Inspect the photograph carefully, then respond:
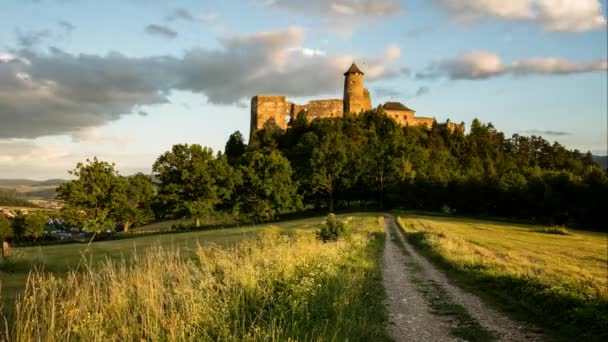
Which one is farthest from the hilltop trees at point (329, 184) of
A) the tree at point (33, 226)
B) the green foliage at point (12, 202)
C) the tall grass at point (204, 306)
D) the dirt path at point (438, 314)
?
the green foliage at point (12, 202)

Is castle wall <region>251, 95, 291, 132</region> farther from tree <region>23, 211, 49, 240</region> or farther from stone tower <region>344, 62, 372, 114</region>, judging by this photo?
tree <region>23, 211, 49, 240</region>

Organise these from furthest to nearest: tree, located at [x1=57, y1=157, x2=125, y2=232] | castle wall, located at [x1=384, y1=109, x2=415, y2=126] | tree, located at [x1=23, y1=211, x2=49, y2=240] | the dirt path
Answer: castle wall, located at [x1=384, y1=109, x2=415, y2=126] → tree, located at [x1=23, y1=211, x2=49, y2=240] → tree, located at [x1=57, y1=157, x2=125, y2=232] → the dirt path

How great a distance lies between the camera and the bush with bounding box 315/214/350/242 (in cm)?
2369

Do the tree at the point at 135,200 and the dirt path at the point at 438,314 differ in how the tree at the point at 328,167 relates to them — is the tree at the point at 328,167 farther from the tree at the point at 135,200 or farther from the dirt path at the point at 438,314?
the dirt path at the point at 438,314

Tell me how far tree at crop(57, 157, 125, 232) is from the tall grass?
53958 millimetres

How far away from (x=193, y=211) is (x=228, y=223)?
6330 mm

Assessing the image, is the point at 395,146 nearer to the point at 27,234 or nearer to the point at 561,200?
the point at 561,200

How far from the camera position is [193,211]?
6100 centimetres

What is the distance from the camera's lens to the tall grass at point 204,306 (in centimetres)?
675

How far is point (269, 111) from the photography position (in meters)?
117

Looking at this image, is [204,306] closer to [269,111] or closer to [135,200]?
[135,200]

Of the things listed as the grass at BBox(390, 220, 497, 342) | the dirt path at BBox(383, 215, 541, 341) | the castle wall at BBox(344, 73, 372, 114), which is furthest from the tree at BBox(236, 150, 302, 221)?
the grass at BBox(390, 220, 497, 342)

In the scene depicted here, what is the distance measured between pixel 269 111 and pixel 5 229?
213 feet

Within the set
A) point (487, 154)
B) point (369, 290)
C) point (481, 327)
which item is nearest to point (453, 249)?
point (369, 290)
